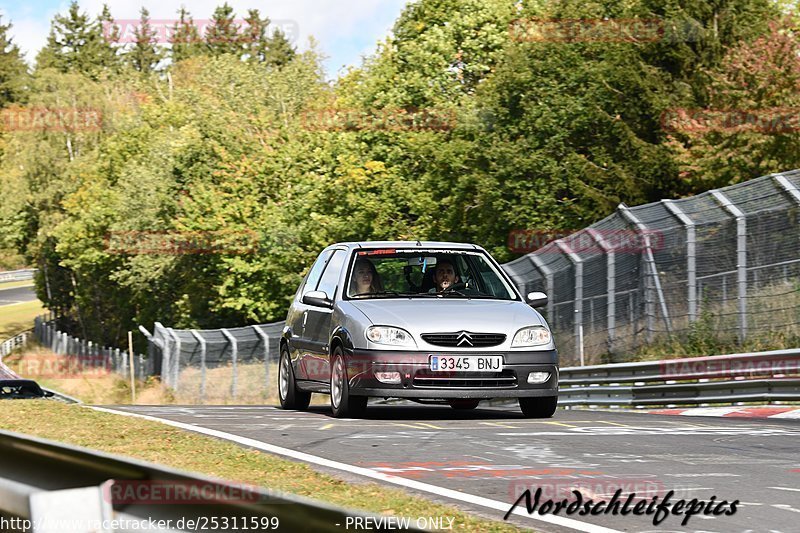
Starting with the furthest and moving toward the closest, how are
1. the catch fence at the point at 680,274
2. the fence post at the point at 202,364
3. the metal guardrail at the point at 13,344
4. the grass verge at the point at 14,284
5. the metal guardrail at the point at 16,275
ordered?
1. the metal guardrail at the point at 16,275
2. the grass verge at the point at 14,284
3. the metal guardrail at the point at 13,344
4. the fence post at the point at 202,364
5. the catch fence at the point at 680,274

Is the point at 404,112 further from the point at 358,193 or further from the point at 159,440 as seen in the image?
Answer: the point at 159,440

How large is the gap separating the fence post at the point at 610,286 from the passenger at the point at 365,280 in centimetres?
934

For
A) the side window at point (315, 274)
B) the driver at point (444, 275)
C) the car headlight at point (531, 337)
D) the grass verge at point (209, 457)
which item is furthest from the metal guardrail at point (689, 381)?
the grass verge at point (209, 457)

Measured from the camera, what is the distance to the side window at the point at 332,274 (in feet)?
46.1

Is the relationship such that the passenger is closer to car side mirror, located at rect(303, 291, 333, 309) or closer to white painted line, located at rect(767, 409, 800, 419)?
car side mirror, located at rect(303, 291, 333, 309)

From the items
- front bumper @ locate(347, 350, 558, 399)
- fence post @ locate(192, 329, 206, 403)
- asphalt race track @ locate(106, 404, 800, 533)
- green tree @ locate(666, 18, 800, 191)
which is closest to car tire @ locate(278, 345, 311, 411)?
asphalt race track @ locate(106, 404, 800, 533)

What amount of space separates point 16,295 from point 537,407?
123598 mm

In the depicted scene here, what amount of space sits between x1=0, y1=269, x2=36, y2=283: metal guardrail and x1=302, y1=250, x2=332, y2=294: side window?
445ft

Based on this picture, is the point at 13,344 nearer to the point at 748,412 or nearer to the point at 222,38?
the point at 222,38

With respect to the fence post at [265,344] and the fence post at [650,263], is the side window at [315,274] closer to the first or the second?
the fence post at [650,263]

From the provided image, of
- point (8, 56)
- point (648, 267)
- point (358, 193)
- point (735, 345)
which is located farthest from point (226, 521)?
point (8, 56)

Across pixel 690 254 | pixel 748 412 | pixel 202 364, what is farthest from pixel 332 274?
pixel 202 364

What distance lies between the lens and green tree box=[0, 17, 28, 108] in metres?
138

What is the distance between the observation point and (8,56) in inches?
5536
